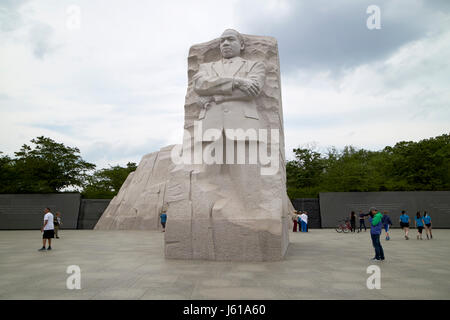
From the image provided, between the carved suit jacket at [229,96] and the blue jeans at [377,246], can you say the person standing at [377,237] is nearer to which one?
the blue jeans at [377,246]

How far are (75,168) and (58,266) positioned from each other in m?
22.9

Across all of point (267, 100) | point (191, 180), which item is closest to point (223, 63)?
point (267, 100)

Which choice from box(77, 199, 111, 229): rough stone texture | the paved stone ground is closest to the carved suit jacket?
the paved stone ground

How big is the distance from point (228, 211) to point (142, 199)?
14026 mm

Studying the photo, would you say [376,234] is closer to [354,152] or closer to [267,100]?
[267,100]

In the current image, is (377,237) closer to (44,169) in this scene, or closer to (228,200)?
(228,200)

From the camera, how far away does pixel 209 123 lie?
7438mm

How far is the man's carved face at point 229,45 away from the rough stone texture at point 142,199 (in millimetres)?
11620

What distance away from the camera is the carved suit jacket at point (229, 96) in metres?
7.30

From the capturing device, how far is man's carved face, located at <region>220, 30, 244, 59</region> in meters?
7.85

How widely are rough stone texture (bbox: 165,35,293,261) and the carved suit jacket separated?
0.51 meters

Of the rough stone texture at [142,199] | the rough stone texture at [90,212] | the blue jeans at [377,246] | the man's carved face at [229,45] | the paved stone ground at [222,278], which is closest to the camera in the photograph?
the paved stone ground at [222,278]

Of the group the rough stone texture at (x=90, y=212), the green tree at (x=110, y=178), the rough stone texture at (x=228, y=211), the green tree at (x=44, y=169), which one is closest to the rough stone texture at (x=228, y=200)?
the rough stone texture at (x=228, y=211)

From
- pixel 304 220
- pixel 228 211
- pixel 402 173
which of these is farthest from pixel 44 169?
pixel 402 173
